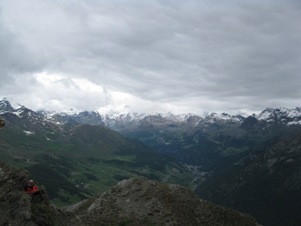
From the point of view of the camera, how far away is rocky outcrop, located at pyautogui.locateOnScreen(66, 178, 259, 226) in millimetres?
79062

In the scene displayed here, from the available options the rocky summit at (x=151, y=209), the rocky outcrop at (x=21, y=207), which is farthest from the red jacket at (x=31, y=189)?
the rocky summit at (x=151, y=209)

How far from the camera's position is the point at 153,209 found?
3270 inches

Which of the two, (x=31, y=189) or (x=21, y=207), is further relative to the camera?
(x=31, y=189)

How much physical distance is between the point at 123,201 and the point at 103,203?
14.2 feet

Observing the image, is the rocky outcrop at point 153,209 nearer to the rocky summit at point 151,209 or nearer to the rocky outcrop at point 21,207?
the rocky summit at point 151,209

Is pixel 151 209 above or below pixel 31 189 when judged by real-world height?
below

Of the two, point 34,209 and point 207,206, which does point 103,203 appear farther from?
point 34,209

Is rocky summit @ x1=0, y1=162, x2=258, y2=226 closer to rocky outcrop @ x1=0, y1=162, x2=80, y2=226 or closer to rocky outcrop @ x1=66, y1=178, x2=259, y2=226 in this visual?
rocky outcrop @ x1=66, y1=178, x2=259, y2=226

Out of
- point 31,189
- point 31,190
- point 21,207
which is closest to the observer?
point 21,207

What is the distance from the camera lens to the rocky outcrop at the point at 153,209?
79.1 m

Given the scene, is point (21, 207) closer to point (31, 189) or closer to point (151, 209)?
point (31, 189)

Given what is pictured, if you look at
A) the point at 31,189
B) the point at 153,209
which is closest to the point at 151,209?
the point at 153,209

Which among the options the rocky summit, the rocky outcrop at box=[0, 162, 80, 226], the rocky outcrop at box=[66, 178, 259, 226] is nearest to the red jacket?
the rocky outcrop at box=[0, 162, 80, 226]

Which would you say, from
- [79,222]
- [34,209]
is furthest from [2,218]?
[79,222]
